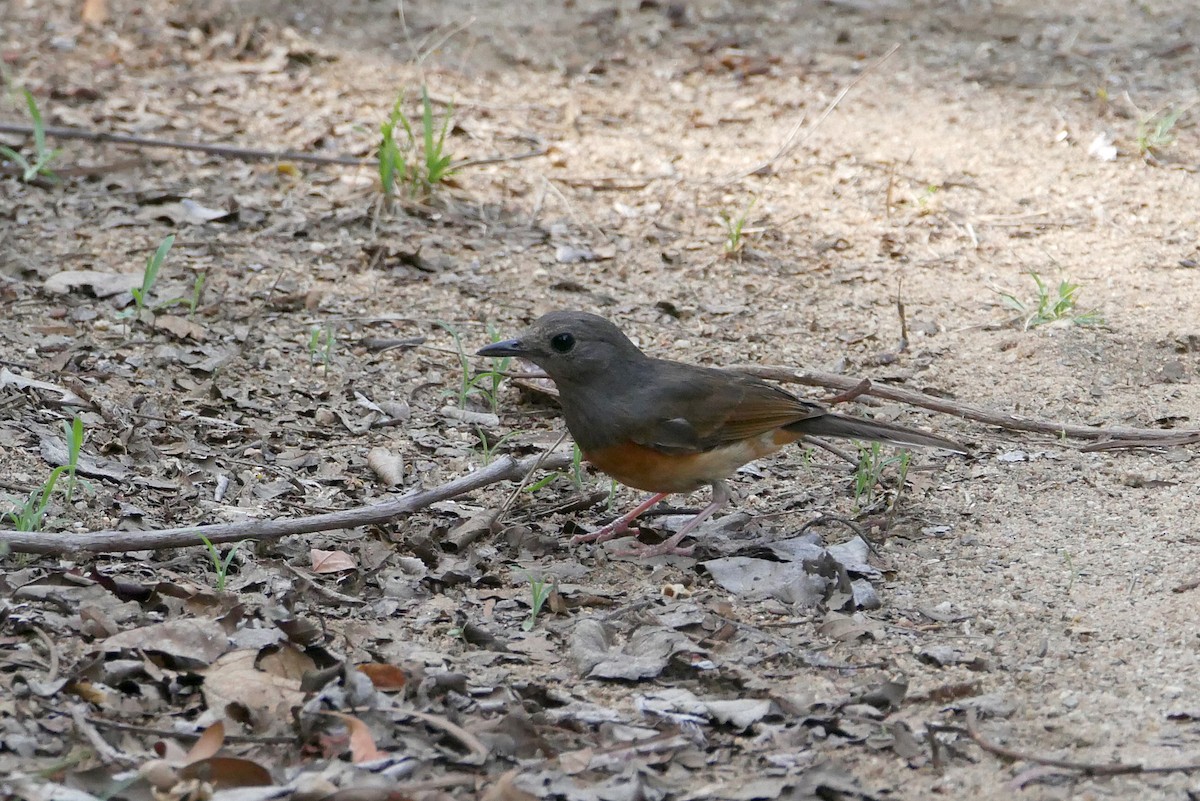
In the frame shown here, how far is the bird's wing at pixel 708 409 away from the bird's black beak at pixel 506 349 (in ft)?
1.65

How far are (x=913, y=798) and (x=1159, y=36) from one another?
332 inches

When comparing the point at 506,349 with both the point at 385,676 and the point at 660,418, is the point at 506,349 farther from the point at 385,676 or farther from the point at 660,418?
the point at 385,676

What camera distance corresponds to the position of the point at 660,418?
505 centimetres

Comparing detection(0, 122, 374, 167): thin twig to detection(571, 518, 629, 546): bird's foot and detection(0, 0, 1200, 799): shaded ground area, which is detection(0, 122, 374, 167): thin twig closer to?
detection(0, 0, 1200, 799): shaded ground area

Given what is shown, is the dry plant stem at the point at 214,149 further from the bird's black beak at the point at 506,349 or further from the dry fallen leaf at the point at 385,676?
the dry fallen leaf at the point at 385,676

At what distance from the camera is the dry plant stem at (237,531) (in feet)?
13.5

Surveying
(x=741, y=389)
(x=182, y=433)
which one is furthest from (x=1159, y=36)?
(x=182, y=433)

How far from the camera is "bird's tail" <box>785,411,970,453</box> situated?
5160mm

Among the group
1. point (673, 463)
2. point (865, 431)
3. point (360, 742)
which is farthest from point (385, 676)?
point (865, 431)

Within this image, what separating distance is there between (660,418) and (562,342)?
476 millimetres

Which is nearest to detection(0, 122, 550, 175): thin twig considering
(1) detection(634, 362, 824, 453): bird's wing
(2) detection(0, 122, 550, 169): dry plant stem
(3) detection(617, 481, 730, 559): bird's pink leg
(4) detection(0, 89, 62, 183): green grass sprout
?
(2) detection(0, 122, 550, 169): dry plant stem

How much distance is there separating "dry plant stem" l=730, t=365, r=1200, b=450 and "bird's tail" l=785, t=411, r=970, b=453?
37 centimetres

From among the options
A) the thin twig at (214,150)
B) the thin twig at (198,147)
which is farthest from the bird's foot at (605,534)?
the thin twig at (198,147)

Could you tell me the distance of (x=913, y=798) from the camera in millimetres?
3422
